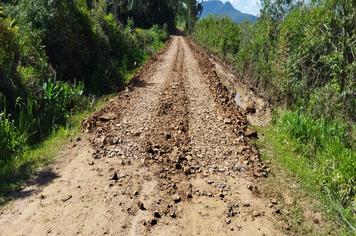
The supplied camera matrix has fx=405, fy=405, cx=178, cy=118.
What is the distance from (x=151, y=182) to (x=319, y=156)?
2.98 metres

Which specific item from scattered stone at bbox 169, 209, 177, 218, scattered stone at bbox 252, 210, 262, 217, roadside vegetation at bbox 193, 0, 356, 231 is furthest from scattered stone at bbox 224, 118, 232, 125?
scattered stone at bbox 169, 209, 177, 218

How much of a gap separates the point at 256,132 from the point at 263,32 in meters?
8.48

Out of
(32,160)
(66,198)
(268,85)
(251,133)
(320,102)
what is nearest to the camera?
(66,198)

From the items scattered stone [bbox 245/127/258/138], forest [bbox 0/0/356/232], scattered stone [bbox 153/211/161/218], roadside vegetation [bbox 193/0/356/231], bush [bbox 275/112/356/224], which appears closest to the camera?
scattered stone [bbox 153/211/161/218]

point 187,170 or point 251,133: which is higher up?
point 251,133

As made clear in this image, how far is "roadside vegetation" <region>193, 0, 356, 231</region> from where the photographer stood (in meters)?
5.97

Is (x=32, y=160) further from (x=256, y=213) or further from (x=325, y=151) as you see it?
(x=325, y=151)

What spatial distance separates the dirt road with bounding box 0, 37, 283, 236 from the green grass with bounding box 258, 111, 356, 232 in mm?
538

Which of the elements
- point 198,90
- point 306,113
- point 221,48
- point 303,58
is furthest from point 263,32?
point 221,48

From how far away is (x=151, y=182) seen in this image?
236 inches

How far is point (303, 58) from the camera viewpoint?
10.3 m

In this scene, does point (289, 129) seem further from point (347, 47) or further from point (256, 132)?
point (347, 47)

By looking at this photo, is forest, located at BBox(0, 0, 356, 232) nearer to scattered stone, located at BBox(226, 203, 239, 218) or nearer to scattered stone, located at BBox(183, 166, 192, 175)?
scattered stone, located at BBox(226, 203, 239, 218)

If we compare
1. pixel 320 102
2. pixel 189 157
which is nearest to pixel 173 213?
pixel 189 157
